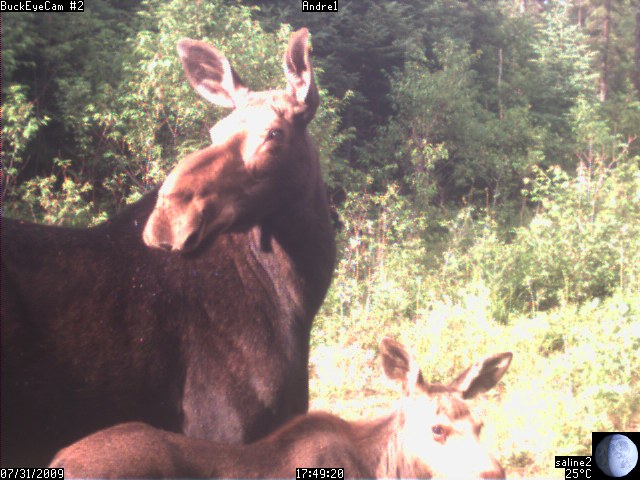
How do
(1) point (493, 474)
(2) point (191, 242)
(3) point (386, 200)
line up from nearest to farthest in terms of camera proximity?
(2) point (191, 242) < (1) point (493, 474) < (3) point (386, 200)

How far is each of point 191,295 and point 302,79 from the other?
1110 mm

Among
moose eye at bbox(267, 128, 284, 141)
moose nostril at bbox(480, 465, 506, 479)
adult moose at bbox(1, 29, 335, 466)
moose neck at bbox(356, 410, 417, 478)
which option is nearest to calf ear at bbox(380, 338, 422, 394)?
moose neck at bbox(356, 410, 417, 478)

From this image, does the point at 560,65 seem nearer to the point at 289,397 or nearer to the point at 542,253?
the point at 542,253

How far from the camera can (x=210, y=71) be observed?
10.5ft

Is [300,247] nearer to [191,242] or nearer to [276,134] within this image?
[276,134]

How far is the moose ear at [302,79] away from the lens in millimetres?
2887

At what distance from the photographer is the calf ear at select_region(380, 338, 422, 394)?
2.91 metres

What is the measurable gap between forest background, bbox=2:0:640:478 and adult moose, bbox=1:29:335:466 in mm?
1439

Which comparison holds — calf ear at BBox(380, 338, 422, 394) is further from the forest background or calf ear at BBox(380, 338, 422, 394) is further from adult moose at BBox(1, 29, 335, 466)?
the forest background

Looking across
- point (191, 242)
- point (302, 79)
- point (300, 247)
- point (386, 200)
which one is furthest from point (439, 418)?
point (386, 200)

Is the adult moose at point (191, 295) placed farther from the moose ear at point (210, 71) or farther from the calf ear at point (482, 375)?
the calf ear at point (482, 375)

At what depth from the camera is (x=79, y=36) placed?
275 inches

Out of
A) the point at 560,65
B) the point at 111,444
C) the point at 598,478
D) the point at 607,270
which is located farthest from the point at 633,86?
the point at 111,444

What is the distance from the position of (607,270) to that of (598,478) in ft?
13.2
